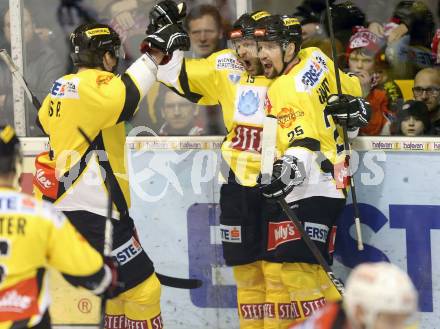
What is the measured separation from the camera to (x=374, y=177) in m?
5.75

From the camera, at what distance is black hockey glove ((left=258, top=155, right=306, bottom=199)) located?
17.0ft

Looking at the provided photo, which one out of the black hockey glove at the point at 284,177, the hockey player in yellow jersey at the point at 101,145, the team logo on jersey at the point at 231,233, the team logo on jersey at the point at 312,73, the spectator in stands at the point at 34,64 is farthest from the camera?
the spectator in stands at the point at 34,64

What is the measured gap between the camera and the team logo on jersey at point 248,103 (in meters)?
5.61

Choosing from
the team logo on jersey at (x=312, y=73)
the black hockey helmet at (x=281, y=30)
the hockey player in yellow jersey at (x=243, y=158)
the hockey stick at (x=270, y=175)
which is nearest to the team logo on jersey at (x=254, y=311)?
the hockey player in yellow jersey at (x=243, y=158)

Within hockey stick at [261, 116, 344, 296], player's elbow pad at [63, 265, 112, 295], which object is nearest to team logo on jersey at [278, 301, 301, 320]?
hockey stick at [261, 116, 344, 296]

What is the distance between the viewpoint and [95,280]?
161 inches

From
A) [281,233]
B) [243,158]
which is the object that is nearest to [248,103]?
[243,158]

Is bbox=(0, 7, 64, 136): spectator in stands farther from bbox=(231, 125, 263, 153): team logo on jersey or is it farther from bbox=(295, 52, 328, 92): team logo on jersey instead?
bbox=(295, 52, 328, 92): team logo on jersey

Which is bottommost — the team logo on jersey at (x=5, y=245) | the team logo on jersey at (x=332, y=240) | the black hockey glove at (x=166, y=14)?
the team logo on jersey at (x=332, y=240)

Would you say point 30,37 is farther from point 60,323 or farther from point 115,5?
point 60,323

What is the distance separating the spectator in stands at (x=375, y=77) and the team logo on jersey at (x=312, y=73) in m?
0.36

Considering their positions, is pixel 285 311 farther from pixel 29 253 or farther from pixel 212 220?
pixel 29 253

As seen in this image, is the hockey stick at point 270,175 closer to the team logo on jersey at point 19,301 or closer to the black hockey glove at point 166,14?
the black hockey glove at point 166,14

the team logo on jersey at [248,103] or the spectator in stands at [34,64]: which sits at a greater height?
the spectator in stands at [34,64]
